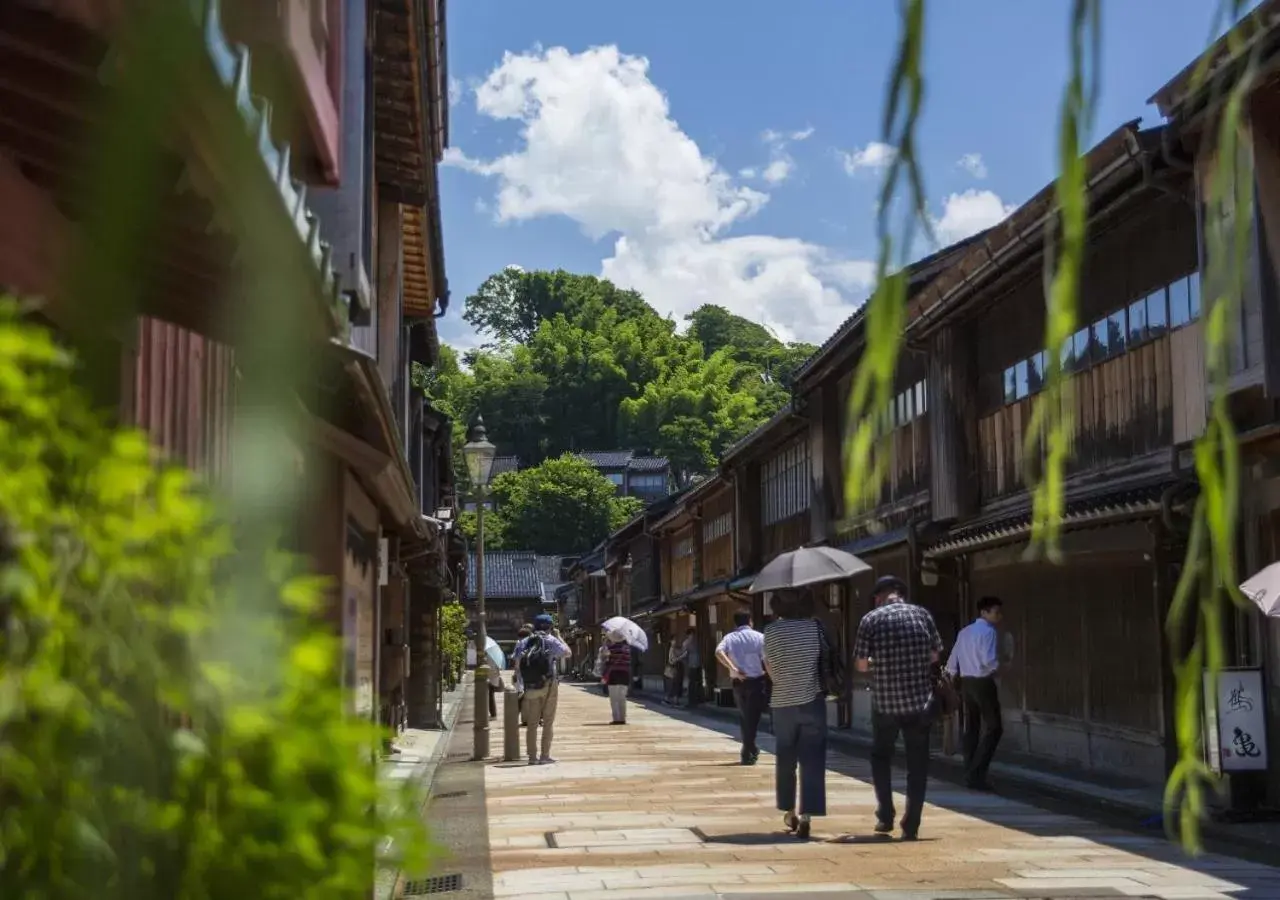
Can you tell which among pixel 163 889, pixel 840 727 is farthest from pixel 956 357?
pixel 163 889

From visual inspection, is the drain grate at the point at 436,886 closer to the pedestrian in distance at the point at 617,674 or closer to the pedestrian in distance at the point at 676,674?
the pedestrian in distance at the point at 617,674

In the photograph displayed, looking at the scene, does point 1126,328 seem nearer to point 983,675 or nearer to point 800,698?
point 983,675

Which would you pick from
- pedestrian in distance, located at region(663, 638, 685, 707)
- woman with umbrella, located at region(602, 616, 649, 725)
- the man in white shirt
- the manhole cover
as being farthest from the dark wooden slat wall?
pedestrian in distance, located at region(663, 638, 685, 707)

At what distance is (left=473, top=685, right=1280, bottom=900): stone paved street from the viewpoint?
888cm

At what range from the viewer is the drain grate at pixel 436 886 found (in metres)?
9.31

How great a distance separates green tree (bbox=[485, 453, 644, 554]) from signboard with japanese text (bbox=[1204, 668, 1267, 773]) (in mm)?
70817

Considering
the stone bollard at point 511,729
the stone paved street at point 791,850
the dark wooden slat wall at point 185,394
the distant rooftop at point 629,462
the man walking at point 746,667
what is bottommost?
the stone paved street at point 791,850

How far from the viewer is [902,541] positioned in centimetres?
2302

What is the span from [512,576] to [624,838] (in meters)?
72.7

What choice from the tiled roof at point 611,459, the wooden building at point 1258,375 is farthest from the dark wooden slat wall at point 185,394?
the tiled roof at point 611,459

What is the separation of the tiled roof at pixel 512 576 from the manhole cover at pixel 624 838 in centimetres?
7053

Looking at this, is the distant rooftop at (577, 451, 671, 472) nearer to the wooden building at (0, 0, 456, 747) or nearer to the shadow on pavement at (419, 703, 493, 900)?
the shadow on pavement at (419, 703, 493, 900)

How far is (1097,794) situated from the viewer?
14.8 metres

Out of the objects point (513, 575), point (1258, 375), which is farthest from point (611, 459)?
point (1258, 375)
